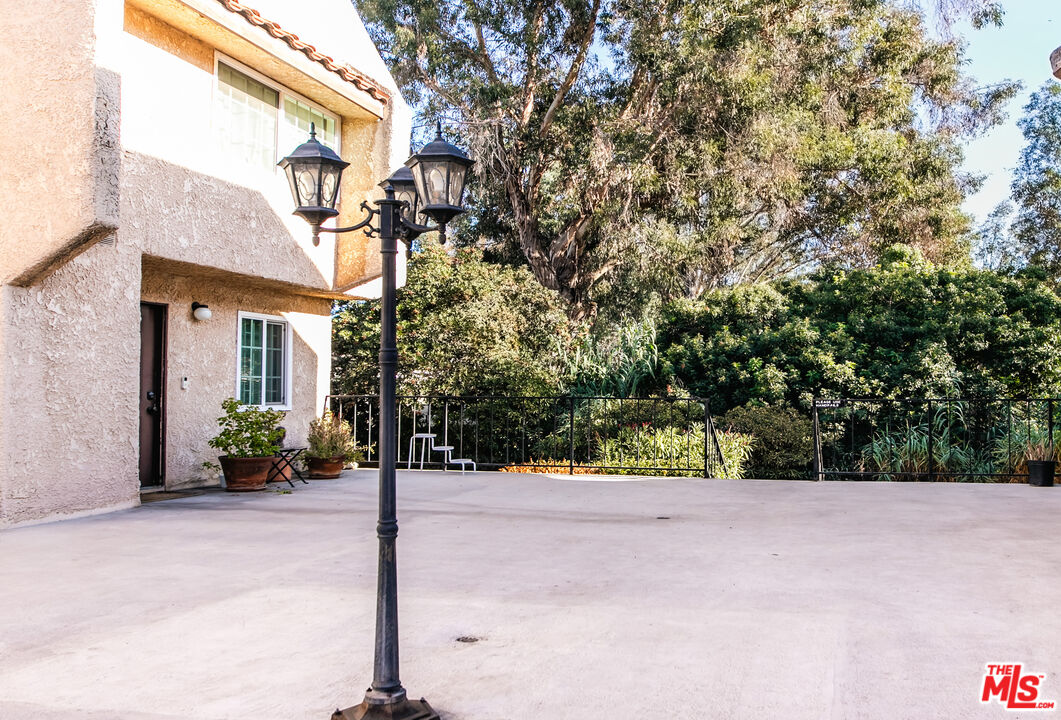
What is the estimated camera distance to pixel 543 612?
5.07 meters

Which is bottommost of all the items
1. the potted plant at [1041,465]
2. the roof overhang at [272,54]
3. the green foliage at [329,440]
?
the potted plant at [1041,465]

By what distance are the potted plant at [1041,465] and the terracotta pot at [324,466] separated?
922cm

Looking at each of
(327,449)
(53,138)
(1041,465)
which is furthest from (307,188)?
(1041,465)

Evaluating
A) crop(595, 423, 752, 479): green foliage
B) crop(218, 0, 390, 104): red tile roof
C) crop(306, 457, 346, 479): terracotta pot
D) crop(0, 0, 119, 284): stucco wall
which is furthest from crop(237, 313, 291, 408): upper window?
crop(595, 423, 752, 479): green foliage

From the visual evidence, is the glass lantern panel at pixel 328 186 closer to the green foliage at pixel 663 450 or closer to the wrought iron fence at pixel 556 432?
the wrought iron fence at pixel 556 432

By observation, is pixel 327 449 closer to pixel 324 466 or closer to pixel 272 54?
pixel 324 466

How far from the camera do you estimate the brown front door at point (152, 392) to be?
1021 centimetres

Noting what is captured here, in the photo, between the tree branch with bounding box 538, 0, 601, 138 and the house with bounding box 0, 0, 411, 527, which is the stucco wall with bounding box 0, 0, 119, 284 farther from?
the tree branch with bounding box 538, 0, 601, 138

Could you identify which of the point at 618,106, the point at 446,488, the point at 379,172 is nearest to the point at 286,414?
the point at 446,488

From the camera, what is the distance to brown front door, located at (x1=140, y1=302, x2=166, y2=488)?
1021 centimetres

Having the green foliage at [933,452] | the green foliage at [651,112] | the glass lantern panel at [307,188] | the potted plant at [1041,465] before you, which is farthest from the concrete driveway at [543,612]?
the green foliage at [651,112]

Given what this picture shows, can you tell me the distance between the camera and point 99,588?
5.59 meters

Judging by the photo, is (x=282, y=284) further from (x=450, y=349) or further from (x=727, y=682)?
(x=727, y=682)

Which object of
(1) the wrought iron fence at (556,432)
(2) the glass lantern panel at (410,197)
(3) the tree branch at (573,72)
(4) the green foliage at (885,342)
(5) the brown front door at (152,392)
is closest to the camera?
(2) the glass lantern panel at (410,197)
